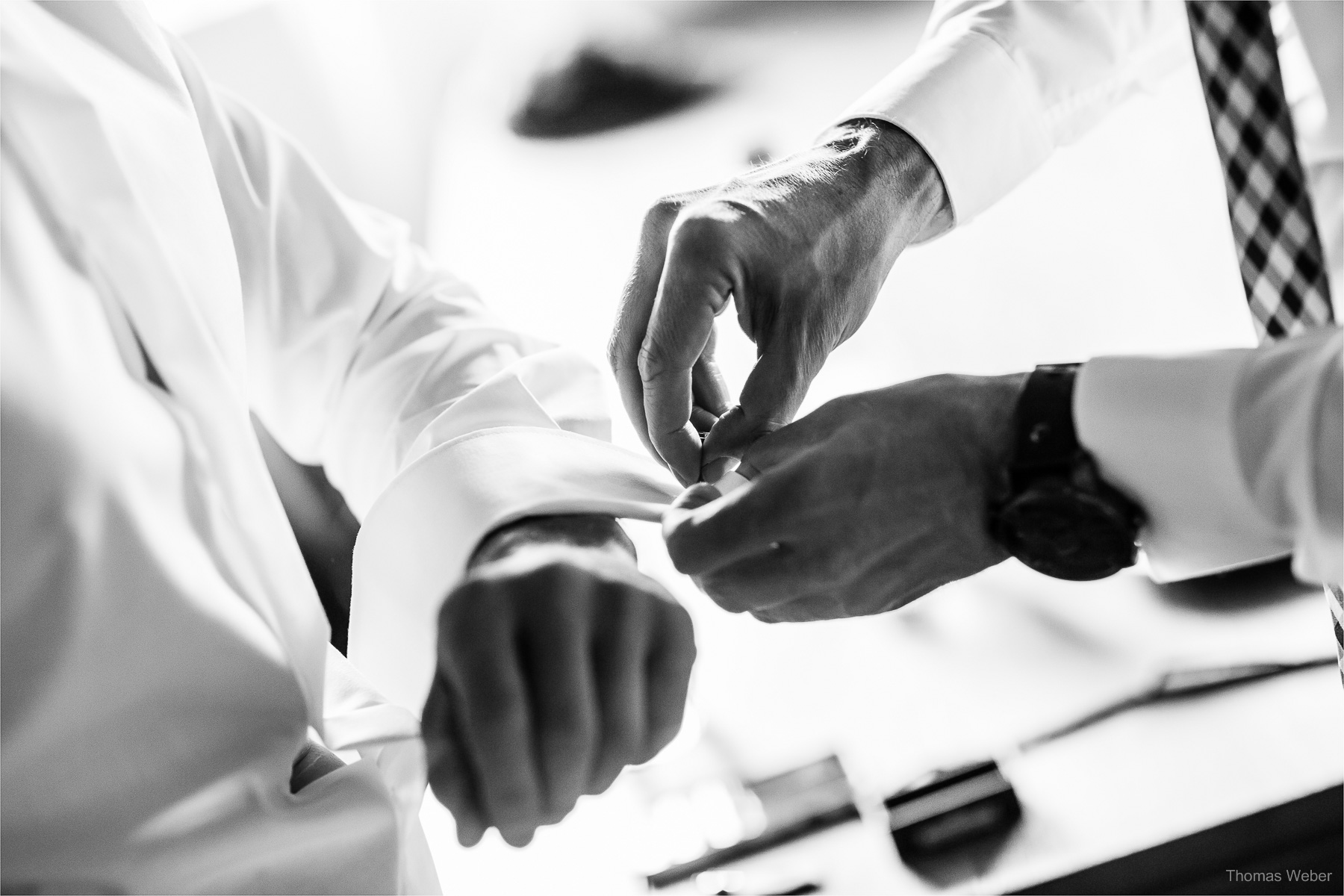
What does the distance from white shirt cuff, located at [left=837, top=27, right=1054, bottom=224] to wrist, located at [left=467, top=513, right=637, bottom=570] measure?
450mm

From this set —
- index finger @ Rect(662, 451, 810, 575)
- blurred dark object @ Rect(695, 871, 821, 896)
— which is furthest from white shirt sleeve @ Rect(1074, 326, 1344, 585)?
blurred dark object @ Rect(695, 871, 821, 896)

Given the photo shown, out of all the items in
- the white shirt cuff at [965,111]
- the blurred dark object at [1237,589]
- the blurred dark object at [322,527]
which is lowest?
the blurred dark object at [322,527]

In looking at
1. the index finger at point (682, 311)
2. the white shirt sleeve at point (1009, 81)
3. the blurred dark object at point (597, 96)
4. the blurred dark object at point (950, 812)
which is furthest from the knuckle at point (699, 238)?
the blurred dark object at point (597, 96)

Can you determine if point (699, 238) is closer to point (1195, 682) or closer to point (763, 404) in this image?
point (763, 404)

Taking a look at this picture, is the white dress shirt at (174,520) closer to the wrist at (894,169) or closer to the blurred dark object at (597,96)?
the wrist at (894,169)

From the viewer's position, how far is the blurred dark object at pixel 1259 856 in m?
0.87

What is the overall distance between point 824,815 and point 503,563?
0.61 metres

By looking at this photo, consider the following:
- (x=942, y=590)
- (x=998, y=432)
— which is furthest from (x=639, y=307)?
(x=942, y=590)

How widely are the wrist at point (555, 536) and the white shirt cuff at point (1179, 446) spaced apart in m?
→ 0.26

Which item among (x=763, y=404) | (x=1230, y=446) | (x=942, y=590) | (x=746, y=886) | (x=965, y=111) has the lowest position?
(x=746, y=886)

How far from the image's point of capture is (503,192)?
141 cm

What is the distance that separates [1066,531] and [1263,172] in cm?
33

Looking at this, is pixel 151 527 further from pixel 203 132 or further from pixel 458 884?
pixel 458 884

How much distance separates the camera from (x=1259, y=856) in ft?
2.94
